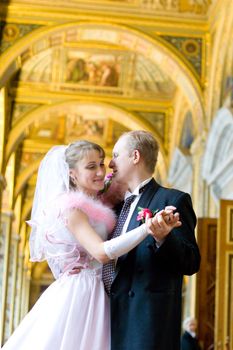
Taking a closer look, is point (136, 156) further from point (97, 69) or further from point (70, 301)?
Result: point (97, 69)

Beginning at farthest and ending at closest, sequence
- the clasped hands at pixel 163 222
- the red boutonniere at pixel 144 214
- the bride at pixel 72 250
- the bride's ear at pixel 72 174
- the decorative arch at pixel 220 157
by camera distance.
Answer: the decorative arch at pixel 220 157
the bride's ear at pixel 72 174
the bride at pixel 72 250
the red boutonniere at pixel 144 214
the clasped hands at pixel 163 222

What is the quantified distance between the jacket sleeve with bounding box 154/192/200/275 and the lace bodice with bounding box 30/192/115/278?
40 centimetres

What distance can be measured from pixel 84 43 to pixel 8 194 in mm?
7037

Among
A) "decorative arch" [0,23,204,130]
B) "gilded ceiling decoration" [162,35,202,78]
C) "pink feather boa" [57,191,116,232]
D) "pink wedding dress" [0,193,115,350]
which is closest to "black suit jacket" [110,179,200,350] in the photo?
"pink wedding dress" [0,193,115,350]

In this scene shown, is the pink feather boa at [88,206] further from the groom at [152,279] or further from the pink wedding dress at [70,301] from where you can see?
the groom at [152,279]

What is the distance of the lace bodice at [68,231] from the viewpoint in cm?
413

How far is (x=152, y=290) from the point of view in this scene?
389cm

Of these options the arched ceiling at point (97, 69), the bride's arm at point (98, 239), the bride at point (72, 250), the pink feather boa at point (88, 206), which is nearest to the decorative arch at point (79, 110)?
the arched ceiling at point (97, 69)

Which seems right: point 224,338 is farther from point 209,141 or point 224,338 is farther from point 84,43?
point 84,43

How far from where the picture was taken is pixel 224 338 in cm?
1123

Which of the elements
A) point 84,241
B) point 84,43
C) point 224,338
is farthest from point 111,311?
point 84,43

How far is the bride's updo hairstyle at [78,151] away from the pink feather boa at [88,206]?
12cm

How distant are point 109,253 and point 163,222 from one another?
0.37m

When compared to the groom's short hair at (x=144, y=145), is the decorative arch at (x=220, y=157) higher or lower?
higher
